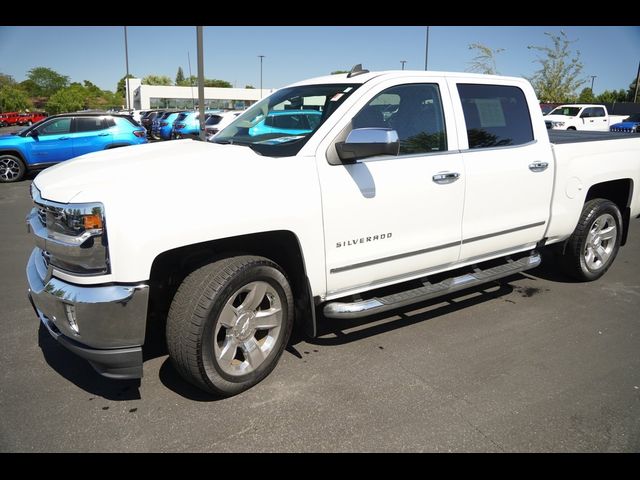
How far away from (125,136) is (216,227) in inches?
458

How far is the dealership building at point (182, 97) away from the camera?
73.6 m

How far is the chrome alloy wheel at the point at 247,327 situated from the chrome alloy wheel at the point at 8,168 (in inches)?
470

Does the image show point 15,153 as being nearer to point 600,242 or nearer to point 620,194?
point 600,242

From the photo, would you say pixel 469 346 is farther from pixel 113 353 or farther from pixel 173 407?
pixel 113 353

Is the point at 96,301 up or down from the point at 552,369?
up

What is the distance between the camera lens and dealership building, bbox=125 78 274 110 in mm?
73625

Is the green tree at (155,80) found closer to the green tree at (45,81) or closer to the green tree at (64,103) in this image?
the green tree at (45,81)

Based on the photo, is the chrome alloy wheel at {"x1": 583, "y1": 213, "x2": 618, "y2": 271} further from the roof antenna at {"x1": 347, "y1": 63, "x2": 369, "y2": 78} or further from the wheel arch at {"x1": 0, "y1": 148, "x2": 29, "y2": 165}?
the wheel arch at {"x1": 0, "y1": 148, "x2": 29, "y2": 165}

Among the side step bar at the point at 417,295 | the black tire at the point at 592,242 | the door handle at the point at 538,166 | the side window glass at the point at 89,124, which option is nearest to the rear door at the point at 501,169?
the door handle at the point at 538,166

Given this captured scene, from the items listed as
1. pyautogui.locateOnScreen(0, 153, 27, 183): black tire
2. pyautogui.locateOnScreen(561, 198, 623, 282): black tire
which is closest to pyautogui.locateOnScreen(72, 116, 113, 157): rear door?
pyautogui.locateOnScreen(0, 153, 27, 183): black tire

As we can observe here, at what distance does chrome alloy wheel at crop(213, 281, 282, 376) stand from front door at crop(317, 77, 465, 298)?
0.44 metres

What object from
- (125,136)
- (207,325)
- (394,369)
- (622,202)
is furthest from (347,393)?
(125,136)

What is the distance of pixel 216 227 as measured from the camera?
277 centimetres

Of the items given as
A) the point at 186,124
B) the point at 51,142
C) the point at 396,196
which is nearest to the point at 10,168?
the point at 51,142
